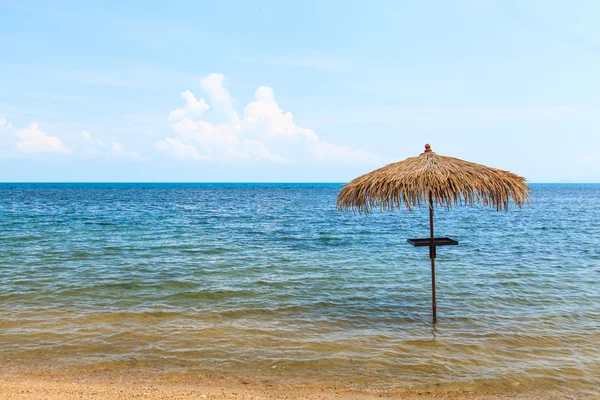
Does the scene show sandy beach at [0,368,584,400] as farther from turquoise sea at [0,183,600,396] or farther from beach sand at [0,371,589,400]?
turquoise sea at [0,183,600,396]

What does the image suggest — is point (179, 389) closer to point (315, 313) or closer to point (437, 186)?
point (315, 313)

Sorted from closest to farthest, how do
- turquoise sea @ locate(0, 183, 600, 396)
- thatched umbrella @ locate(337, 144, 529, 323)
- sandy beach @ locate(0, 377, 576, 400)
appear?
sandy beach @ locate(0, 377, 576, 400)
turquoise sea @ locate(0, 183, 600, 396)
thatched umbrella @ locate(337, 144, 529, 323)

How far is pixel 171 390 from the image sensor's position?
6.17 m

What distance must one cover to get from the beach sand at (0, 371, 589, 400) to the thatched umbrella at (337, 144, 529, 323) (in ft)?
10.4

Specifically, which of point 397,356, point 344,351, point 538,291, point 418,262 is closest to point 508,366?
point 397,356

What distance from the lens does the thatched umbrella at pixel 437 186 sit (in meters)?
7.88

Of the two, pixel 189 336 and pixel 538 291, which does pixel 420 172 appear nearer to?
pixel 189 336

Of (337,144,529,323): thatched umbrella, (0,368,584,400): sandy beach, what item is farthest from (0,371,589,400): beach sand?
(337,144,529,323): thatched umbrella

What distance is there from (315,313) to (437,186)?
13.6ft

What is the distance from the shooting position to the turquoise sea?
22.9ft

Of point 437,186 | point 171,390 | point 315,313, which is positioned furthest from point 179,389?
point 437,186

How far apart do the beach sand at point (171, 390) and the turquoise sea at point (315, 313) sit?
0.88 ft

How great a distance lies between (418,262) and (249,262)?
248 inches

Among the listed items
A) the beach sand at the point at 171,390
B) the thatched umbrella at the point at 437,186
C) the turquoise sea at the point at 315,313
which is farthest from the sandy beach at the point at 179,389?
the thatched umbrella at the point at 437,186
